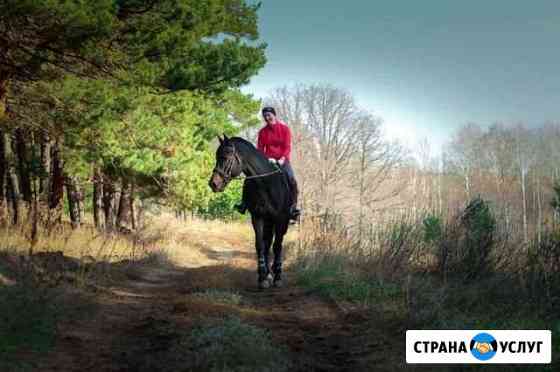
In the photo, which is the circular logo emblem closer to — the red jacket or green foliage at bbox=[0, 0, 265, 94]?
the red jacket

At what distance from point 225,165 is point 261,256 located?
1850 mm

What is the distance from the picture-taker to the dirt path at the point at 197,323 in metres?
5.04

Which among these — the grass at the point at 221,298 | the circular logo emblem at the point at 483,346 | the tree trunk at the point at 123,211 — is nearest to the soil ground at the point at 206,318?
the grass at the point at 221,298

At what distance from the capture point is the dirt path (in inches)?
199

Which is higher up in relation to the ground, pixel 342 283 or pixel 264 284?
pixel 342 283

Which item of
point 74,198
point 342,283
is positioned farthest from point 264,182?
point 74,198

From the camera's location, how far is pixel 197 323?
5.93 metres

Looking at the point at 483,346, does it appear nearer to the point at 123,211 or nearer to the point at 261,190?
the point at 261,190

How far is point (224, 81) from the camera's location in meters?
15.0

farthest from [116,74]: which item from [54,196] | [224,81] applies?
[54,196]

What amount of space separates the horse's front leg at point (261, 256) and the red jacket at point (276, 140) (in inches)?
58.6

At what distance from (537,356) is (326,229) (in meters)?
8.91

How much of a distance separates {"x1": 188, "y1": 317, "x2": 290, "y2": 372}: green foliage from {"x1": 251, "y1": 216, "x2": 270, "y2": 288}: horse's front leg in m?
4.46

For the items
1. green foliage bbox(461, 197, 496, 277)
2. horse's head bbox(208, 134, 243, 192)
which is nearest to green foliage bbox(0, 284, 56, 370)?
horse's head bbox(208, 134, 243, 192)
